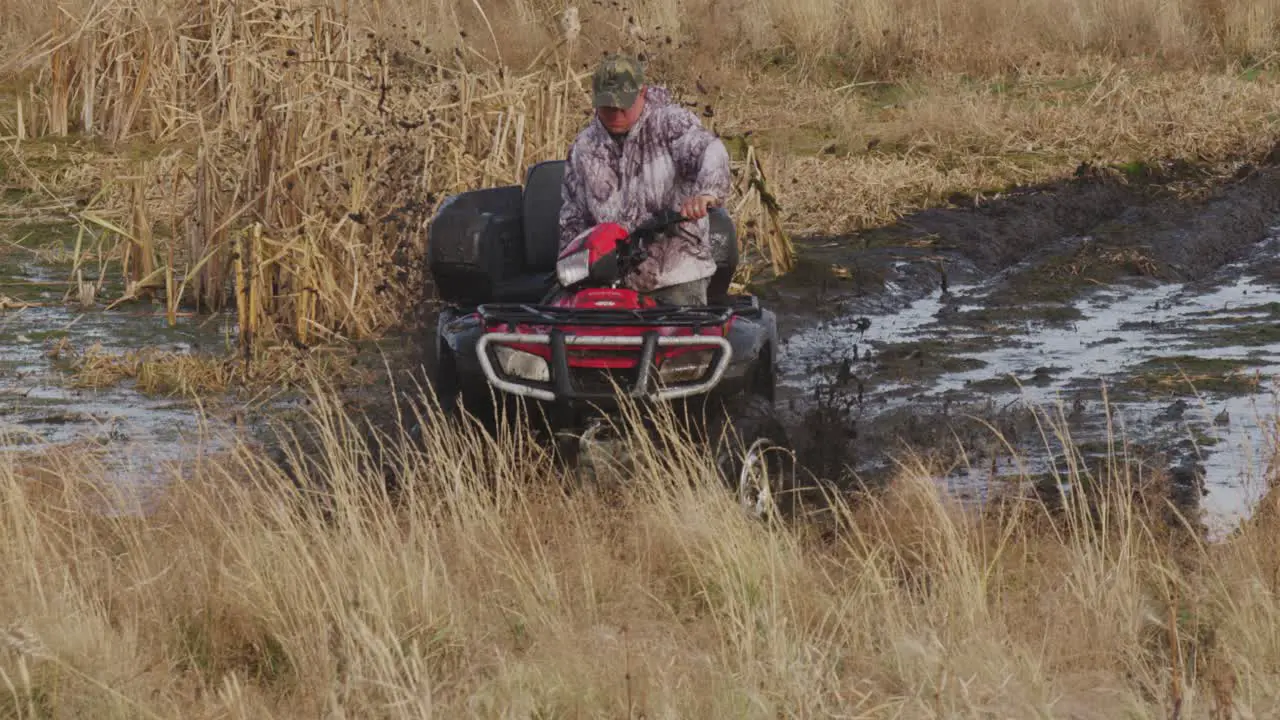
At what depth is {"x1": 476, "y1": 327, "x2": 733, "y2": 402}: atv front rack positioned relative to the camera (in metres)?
6.21

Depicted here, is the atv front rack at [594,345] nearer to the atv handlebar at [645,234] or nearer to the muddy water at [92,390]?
the atv handlebar at [645,234]

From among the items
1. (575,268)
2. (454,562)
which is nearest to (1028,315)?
(575,268)

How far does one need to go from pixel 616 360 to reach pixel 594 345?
0.14m

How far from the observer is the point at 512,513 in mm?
6176

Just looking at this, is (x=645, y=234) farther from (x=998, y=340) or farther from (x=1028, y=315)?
(x=1028, y=315)

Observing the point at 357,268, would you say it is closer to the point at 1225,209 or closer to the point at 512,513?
the point at 512,513

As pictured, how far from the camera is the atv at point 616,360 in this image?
247 inches

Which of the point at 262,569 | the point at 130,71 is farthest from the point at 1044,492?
the point at 130,71

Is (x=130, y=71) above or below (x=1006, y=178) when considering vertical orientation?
above

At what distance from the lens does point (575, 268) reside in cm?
681

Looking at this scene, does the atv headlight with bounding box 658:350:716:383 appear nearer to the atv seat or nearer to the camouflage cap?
the camouflage cap

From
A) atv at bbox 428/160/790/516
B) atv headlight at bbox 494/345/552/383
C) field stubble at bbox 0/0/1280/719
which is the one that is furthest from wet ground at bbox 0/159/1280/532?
atv headlight at bbox 494/345/552/383

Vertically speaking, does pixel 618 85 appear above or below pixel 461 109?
above

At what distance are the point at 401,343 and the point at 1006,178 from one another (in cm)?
690
